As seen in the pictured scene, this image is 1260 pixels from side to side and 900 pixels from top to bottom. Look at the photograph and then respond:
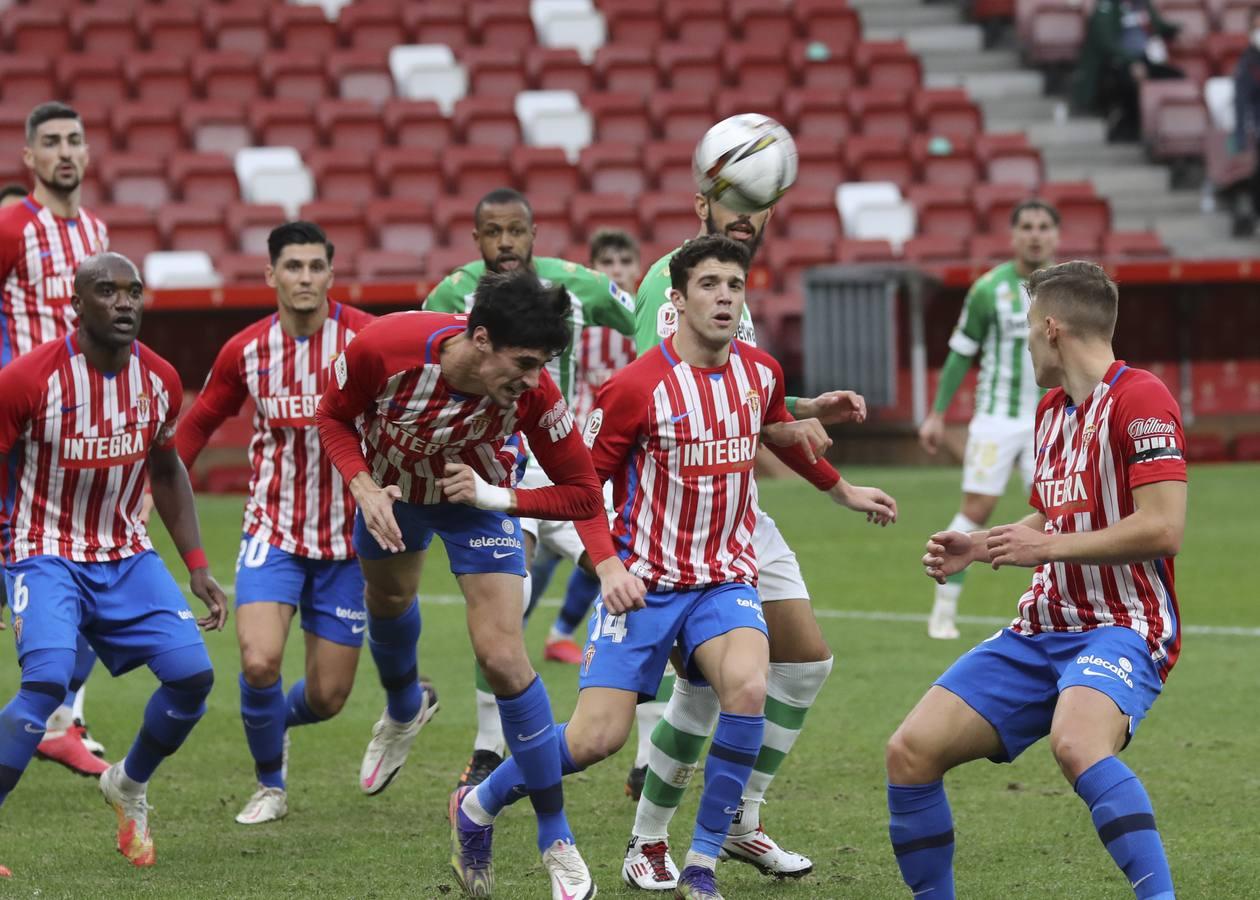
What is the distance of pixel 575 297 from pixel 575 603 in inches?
103

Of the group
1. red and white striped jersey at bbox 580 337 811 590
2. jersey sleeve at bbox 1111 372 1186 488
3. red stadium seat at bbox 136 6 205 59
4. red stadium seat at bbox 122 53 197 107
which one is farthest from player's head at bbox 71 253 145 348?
red stadium seat at bbox 136 6 205 59

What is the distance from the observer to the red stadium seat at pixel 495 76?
2256cm

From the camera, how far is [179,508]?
639 cm

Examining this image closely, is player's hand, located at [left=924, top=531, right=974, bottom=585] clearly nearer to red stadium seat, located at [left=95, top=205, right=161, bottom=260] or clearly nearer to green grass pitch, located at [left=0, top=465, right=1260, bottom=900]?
green grass pitch, located at [left=0, top=465, right=1260, bottom=900]

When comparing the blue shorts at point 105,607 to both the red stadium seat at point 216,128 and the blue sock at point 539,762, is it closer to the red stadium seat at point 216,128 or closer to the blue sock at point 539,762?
the blue sock at point 539,762

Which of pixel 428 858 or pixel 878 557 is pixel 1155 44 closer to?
pixel 878 557

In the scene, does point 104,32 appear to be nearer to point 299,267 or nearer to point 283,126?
point 283,126

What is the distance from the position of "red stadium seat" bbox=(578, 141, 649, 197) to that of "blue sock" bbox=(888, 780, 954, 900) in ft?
→ 54.0

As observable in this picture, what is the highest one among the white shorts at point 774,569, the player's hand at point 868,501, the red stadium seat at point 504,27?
the red stadium seat at point 504,27

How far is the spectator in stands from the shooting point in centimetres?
2272

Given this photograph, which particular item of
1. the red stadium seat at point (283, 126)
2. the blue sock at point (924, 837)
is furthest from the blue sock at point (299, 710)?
the red stadium seat at point (283, 126)

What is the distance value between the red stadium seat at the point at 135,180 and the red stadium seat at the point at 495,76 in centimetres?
432

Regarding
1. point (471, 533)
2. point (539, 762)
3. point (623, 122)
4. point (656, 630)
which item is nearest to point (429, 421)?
point (471, 533)

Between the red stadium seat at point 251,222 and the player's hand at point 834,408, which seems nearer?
the player's hand at point 834,408
